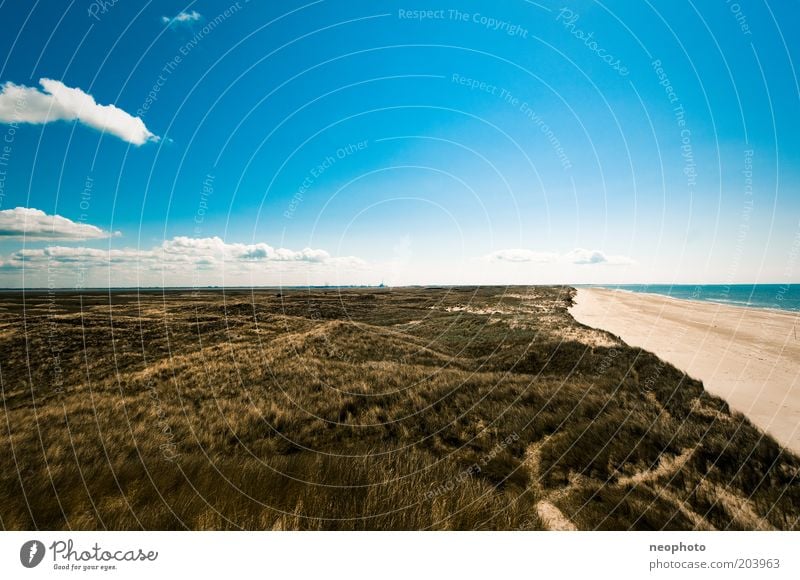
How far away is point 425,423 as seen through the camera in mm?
8047

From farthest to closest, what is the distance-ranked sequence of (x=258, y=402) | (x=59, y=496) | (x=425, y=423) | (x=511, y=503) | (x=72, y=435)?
(x=258, y=402)
(x=425, y=423)
(x=72, y=435)
(x=511, y=503)
(x=59, y=496)

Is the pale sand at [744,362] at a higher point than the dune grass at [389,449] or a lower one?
lower

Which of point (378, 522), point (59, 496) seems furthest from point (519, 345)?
point (59, 496)

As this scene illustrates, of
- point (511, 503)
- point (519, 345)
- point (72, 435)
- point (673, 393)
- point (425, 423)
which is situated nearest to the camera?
point (511, 503)

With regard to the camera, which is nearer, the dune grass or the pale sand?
the dune grass

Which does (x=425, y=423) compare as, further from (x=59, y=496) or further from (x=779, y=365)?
(x=779, y=365)

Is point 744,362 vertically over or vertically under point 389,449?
under

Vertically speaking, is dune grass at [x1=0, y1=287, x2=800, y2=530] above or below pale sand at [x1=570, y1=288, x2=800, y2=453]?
above

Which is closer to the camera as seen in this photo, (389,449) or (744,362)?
(389,449)

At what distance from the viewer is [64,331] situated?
Result: 24.6 meters

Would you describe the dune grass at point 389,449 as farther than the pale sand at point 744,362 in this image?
No

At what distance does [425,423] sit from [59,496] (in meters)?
6.38

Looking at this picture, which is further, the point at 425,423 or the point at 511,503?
the point at 425,423

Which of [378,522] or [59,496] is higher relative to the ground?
[59,496]
